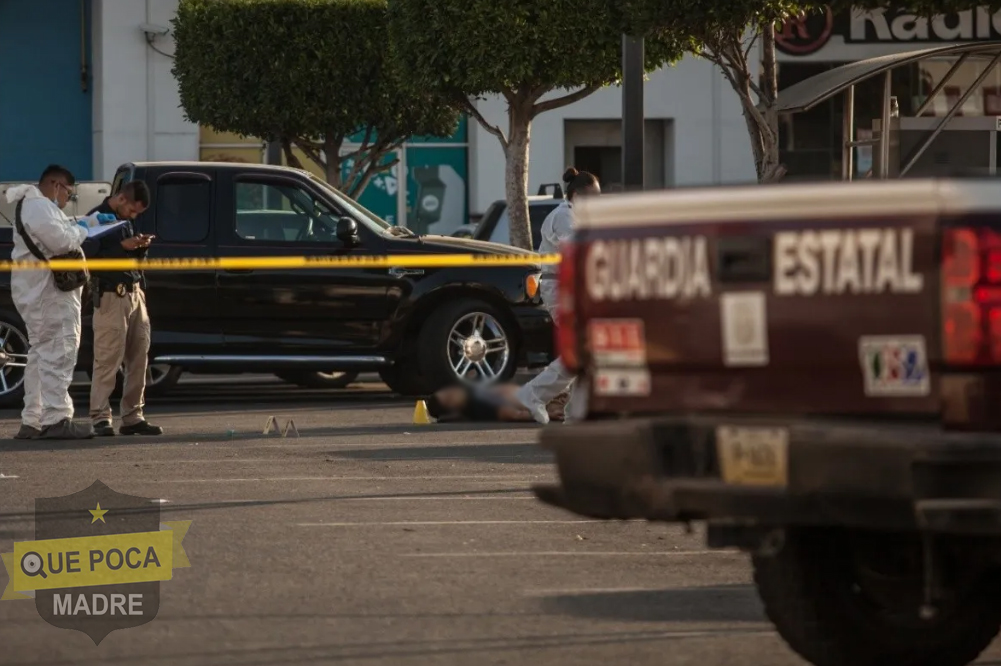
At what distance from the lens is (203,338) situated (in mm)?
15664

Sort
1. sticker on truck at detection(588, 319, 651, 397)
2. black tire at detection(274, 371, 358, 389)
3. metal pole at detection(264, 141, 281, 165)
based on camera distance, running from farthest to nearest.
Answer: metal pole at detection(264, 141, 281, 165) → black tire at detection(274, 371, 358, 389) → sticker on truck at detection(588, 319, 651, 397)

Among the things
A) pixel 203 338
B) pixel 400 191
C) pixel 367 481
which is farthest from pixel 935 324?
pixel 400 191

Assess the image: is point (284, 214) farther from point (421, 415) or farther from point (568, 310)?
point (568, 310)

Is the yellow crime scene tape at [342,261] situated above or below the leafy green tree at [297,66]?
below

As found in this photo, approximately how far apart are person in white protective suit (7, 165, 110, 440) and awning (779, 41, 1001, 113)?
8187mm

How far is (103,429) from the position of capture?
13469mm

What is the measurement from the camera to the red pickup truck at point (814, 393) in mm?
4824

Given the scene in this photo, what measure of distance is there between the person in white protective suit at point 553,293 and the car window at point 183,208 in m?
3.13

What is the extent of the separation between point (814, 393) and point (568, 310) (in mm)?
856

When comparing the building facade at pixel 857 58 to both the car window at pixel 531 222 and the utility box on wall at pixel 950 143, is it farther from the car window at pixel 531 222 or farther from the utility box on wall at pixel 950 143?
the utility box on wall at pixel 950 143

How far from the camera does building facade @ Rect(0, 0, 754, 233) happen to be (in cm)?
3425

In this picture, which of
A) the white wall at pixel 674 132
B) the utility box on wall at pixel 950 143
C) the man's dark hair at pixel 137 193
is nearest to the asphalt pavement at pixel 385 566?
the man's dark hair at pixel 137 193

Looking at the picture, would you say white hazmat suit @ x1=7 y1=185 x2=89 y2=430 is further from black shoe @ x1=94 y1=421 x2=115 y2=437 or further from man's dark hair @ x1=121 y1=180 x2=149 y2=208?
man's dark hair @ x1=121 y1=180 x2=149 y2=208

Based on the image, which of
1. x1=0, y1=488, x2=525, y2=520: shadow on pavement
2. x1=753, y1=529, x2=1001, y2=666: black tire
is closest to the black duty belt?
x1=0, y1=488, x2=525, y2=520: shadow on pavement
